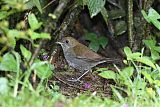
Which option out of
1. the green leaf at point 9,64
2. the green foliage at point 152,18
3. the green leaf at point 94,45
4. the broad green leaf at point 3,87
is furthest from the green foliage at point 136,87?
the green leaf at point 94,45

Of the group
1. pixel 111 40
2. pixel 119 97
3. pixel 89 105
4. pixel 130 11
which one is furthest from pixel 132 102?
pixel 111 40

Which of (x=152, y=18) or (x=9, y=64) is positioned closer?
(x=9, y=64)

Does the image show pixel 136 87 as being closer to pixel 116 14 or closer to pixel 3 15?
pixel 3 15

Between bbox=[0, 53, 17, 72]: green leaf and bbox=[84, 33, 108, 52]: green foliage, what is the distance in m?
2.79

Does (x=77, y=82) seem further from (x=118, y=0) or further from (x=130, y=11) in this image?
(x=118, y=0)

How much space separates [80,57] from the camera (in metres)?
5.96

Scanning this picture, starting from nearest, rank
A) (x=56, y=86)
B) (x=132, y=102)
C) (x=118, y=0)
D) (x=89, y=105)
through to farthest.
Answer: (x=89, y=105), (x=132, y=102), (x=56, y=86), (x=118, y=0)

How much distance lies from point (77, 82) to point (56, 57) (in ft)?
1.99

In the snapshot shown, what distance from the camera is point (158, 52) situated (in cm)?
601

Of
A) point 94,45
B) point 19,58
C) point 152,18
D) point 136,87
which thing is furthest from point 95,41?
point 19,58

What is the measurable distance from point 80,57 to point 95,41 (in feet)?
4.36

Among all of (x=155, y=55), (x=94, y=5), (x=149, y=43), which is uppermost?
(x=94, y=5)

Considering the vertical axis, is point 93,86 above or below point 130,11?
below

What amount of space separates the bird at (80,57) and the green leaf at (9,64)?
60.8 inches
